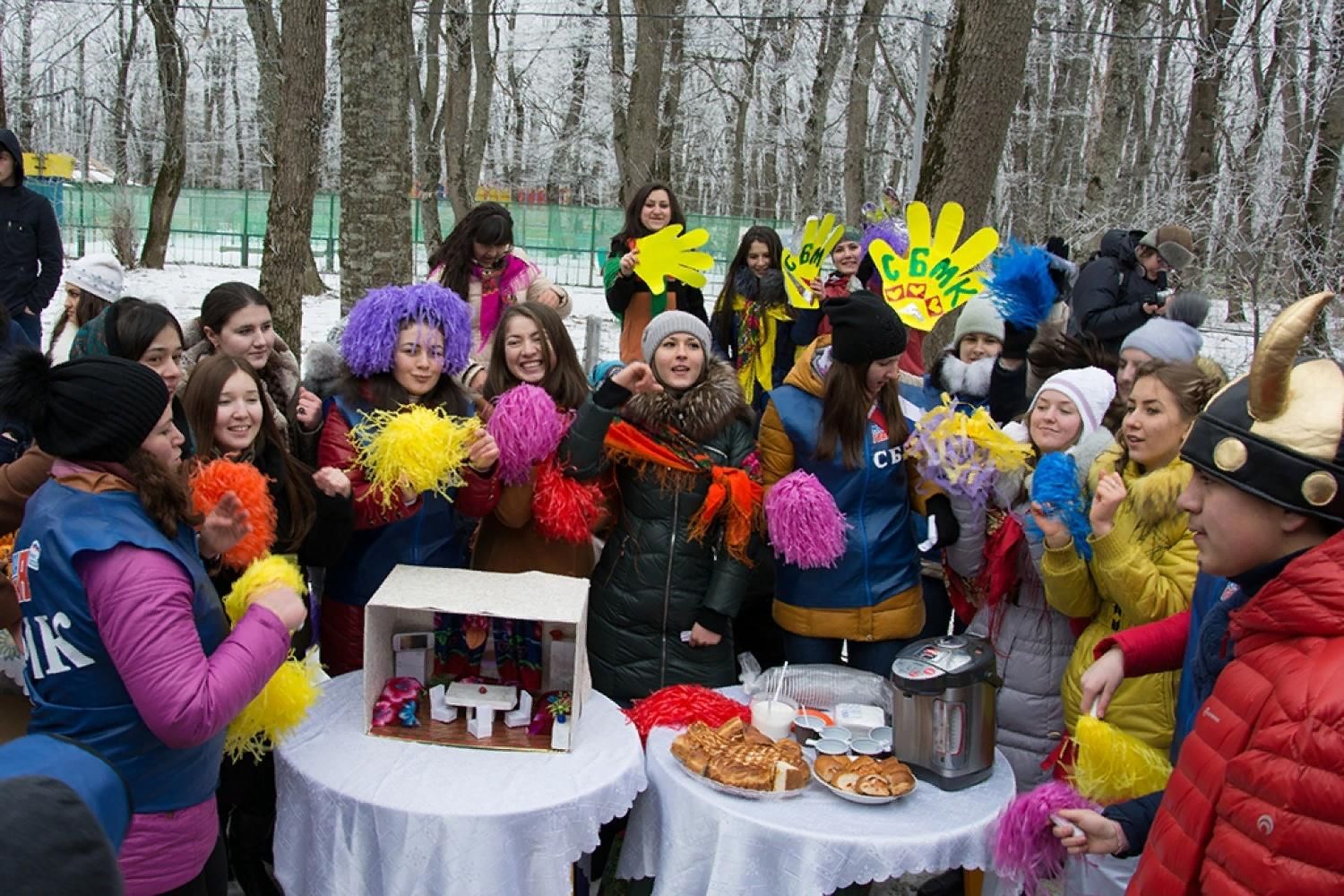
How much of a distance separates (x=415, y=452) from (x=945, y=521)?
184 cm

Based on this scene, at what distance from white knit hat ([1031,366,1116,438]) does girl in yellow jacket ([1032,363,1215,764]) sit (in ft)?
1.30

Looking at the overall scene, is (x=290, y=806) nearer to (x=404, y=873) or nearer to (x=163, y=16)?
(x=404, y=873)

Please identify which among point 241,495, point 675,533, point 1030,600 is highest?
point 241,495

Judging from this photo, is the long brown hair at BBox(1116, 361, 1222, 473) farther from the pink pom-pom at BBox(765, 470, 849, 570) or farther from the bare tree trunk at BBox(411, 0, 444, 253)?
the bare tree trunk at BBox(411, 0, 444, 253)

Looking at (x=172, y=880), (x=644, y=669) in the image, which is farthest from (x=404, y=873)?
(x=644, y=669)

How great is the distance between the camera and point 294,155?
26.4ft

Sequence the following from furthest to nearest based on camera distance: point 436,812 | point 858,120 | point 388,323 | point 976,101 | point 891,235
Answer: point 858,120
point 976,101
point 891,235
point 388,323
point 436,812

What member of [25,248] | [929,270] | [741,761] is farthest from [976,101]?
[25,248]

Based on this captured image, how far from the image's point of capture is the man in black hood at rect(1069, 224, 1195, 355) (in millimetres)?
6137

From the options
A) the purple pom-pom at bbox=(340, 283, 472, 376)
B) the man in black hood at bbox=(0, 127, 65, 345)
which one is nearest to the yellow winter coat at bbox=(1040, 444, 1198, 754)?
the purple pom-pom at bbox=(340, 283, 472, 376)

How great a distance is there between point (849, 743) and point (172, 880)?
1.77m

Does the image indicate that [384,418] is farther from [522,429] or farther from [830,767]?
[830,767]

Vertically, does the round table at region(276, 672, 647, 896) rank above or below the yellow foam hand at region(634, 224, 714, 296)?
below

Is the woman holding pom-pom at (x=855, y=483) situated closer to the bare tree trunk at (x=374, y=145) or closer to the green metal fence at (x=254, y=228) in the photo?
the bare tree trunk at (x=374, y=145)
